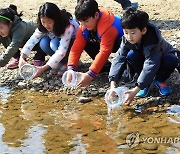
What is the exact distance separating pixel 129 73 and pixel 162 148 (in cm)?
145

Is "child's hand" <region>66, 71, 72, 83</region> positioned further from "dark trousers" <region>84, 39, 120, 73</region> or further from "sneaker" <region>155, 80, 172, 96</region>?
"sneaker" <region>155, 80, 172, 96</region>

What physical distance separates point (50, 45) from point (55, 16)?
1.42ft

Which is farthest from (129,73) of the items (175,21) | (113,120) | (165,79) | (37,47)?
(175,21)

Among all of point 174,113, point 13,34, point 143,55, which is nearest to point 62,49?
point 13,34

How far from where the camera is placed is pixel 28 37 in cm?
570

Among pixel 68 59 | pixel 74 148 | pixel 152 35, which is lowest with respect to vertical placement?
pixel 74 148

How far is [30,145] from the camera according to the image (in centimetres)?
369

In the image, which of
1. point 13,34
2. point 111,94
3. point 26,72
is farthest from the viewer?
point 13,34

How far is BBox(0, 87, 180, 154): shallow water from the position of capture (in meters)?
3.60

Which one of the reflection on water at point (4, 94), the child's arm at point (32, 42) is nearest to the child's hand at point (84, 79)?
Answer: the reflection on water at point (4, 94)

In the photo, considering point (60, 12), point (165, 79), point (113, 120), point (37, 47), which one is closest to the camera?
point (113, 120)

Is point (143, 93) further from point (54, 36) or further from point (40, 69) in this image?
point (54, 36)

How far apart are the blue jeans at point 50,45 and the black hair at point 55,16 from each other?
5.8 inches

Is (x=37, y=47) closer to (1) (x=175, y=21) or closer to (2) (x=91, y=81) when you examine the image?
(2) (x=91, y=81)
